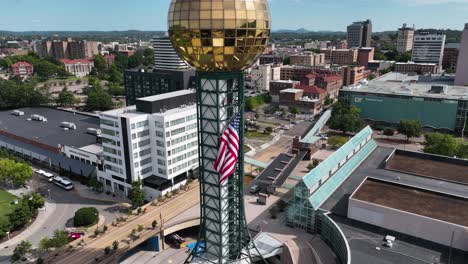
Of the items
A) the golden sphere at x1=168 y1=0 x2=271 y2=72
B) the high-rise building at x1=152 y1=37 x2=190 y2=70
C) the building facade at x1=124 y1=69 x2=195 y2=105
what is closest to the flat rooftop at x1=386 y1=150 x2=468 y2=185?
the golden sphere at x1=168 y1=0 x2=271 y2=72

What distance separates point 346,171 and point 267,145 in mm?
42942

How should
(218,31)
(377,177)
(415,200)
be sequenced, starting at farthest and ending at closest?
(377,177) → (415,200) → (218,31)

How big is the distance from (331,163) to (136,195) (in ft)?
116

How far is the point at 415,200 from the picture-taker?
48656mm

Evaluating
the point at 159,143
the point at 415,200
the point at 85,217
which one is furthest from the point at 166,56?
the point at 415,200

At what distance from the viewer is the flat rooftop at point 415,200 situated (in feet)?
147

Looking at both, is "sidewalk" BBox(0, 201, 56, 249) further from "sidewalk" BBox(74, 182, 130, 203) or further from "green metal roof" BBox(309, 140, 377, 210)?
"green metal roof" BBox(309, 140, 377, 210)

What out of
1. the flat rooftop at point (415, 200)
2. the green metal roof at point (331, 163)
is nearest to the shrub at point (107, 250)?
the green metal roof at point (331, 163)

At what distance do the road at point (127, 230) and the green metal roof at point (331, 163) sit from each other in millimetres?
23215

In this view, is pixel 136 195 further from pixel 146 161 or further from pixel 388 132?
pixel 388 132

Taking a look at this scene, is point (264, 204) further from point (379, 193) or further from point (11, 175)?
point (11, 175)

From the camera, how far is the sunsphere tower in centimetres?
3020

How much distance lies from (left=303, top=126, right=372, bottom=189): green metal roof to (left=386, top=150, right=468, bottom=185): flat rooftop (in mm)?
7301

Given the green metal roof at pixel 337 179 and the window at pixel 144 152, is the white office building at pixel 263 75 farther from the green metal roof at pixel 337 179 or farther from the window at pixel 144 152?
the window at pixel 144 152
